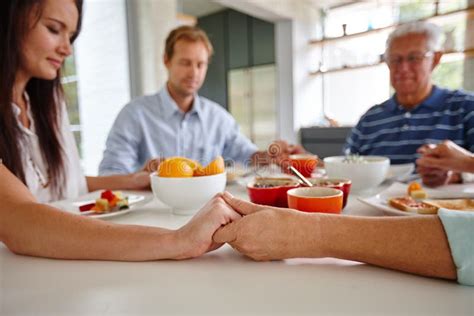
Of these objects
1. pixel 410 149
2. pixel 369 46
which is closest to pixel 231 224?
pixel 410 149

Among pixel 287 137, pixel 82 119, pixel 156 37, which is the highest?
pixel 156 37

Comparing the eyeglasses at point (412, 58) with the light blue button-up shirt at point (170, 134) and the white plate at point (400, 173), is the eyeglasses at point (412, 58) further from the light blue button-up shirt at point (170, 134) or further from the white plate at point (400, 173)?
the light blue button-up shirt at point (170, 134)

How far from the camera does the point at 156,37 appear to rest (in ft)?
10.7

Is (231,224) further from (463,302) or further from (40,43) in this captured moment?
(40,43)

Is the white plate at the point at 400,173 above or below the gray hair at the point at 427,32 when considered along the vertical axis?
below

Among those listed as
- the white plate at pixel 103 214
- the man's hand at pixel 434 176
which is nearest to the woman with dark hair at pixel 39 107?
the white plate at pixel 103 214

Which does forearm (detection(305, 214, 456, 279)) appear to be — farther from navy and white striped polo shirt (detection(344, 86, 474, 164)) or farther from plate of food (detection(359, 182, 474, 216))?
navy and white striped polo shirt (detection(344, 86, 474, 164))

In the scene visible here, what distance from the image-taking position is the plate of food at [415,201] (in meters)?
0.71

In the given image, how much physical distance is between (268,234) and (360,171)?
0.52 meters

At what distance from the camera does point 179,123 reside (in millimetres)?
1926

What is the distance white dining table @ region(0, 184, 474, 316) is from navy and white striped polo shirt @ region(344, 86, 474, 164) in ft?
4.64

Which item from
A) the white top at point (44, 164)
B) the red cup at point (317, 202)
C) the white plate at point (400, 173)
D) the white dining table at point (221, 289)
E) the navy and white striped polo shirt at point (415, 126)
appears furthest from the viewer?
the navy and white striped polo shirt at point (415, 126)

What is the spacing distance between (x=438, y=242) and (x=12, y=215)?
0.67 metres

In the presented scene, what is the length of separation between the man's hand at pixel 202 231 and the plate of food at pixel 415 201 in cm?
37
